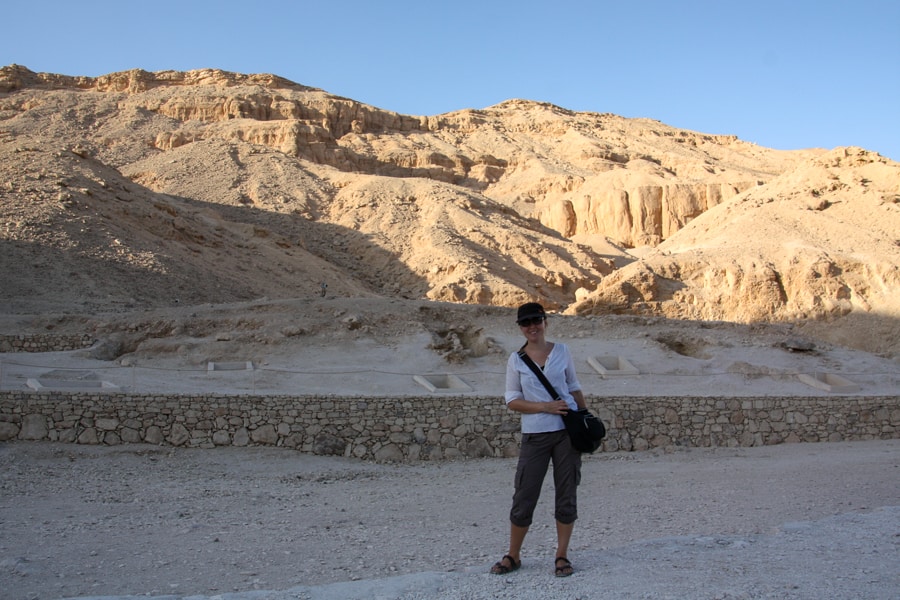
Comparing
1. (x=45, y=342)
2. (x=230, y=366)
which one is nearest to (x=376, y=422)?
(x=230, y=366)

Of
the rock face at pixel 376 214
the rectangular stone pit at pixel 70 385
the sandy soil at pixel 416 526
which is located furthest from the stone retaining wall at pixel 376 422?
the rock face at pixel 376 214

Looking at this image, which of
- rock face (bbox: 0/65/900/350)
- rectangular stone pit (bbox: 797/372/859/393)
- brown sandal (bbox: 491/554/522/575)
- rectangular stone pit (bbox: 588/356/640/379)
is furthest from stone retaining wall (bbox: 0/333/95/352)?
rectangular stone pit (bbox: 797/372/859/393)

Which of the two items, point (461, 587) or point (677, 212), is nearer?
point (461, 587)

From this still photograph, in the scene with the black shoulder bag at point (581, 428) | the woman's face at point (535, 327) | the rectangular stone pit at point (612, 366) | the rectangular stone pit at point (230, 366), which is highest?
→ the woman's face at point (535, 327)

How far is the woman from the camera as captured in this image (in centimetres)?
523

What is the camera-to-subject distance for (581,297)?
86.8ft

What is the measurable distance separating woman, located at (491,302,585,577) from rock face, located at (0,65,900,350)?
62.0 ft

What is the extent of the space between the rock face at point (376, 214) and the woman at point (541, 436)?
18904mm

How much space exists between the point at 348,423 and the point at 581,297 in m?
15.7

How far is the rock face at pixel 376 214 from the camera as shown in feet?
82.2

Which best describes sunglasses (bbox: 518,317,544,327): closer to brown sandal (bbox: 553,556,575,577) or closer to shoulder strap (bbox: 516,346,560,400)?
shoulder strap (bbox: 516,346,560,400)

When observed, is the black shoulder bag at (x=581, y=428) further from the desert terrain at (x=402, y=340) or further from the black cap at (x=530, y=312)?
the desert terrain at (x=402, y=340)

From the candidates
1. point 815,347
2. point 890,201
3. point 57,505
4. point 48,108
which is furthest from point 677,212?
point 57,505

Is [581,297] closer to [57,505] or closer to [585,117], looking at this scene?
[57,505]
